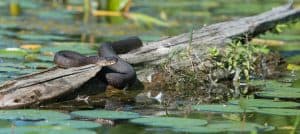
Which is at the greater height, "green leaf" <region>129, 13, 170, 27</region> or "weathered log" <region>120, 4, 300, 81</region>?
"green leaf" <region>129, 13, 170, 27</region>

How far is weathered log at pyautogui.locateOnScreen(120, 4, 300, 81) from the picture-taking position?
823cm

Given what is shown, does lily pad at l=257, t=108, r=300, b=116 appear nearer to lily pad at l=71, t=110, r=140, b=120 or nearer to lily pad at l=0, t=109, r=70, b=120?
lily pad at l=71, t=110, r=140, b=120

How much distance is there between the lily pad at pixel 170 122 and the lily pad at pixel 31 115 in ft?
1.90

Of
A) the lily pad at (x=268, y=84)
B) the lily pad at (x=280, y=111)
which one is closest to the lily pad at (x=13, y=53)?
the lily pad at (x=268, y=84)

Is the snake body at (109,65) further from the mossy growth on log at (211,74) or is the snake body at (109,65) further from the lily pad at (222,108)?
the lily pad at (222,108)

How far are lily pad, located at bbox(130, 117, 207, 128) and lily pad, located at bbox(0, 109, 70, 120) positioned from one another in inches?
22.9

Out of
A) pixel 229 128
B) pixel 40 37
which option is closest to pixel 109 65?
pixel 229 128

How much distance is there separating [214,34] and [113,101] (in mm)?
1931

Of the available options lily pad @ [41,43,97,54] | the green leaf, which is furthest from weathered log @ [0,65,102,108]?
the green leaf

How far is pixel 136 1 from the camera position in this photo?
16984 mm

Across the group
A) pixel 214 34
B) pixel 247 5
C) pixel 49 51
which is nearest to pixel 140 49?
pixel 214 34

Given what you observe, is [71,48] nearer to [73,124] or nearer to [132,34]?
[132,34]

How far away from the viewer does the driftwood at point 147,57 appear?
6719mm

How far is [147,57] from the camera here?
325 inches
